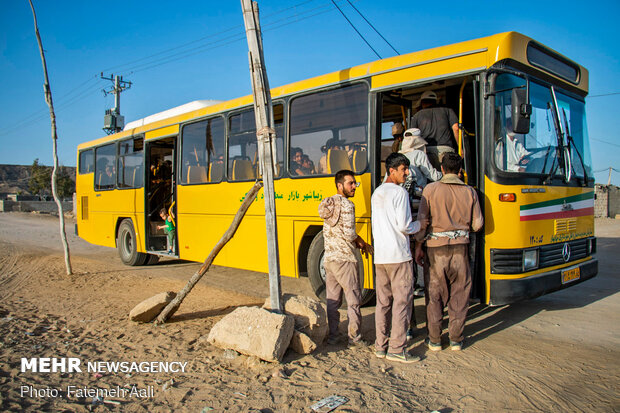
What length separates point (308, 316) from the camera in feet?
14.7

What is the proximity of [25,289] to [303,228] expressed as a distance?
497cm

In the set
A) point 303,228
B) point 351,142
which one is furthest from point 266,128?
point 303,228

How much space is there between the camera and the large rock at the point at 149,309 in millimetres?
5309

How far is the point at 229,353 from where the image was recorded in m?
4.18

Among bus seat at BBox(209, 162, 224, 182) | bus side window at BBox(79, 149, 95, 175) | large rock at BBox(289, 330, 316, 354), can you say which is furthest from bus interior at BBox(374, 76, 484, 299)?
bus side window at BBox(79, 149, 95, 175)

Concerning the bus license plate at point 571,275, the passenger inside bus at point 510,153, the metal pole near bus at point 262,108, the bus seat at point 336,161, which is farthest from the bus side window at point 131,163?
the bus license plate at point 571,275

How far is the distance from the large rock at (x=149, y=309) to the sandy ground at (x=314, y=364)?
0.12 metres

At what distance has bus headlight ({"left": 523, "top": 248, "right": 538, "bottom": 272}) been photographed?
4648 mm

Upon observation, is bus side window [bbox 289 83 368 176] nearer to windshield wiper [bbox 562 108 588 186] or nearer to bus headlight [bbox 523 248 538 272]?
bus headlight [bbox 523 248 538 272]

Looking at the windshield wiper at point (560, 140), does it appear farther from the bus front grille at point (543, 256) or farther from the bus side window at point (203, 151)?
the bus side window at point (203, 151)

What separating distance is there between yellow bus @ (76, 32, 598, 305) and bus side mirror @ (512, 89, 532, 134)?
0.01 metres

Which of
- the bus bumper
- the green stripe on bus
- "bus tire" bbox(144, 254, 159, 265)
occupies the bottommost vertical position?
"bus tire" bbox(144, 254, 159, 265)

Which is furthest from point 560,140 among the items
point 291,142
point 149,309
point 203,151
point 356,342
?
point 203,151

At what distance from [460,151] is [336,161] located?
162 centimetres
